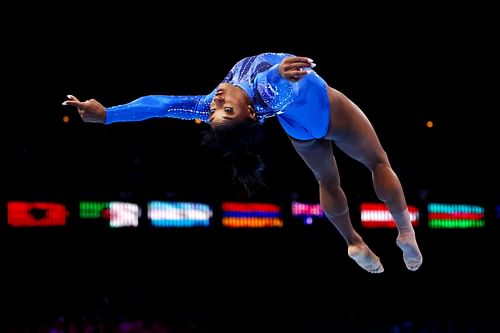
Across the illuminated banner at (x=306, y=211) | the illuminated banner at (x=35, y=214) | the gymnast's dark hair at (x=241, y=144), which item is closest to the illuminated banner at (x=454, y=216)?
the illuminated banner at (x=306, y=211)

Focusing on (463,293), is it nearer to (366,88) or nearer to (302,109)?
(366,88)

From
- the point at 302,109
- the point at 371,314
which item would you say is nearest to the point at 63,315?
the point at 371,314

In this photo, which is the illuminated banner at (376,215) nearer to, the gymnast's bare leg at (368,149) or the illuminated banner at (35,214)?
the illuminated banner at (35,214)

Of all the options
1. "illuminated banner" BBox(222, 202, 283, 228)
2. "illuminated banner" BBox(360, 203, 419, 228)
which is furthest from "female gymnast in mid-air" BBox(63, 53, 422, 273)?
"illuminated banner" BBox(360, 203, 419, 228)

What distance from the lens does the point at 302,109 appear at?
3.48m

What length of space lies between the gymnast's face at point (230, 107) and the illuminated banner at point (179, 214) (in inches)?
193

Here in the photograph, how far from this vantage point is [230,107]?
3.20 m

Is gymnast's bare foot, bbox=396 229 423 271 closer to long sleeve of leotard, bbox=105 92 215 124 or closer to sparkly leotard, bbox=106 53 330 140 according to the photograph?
sparkly leotard, bbox=106 53 330 140

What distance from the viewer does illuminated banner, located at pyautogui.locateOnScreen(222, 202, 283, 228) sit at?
8484 millimetres

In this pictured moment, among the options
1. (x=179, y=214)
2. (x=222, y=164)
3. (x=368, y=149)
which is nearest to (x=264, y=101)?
(x=368, y=149)

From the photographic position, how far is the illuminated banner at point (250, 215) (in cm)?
848

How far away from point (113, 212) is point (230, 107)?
15.9 feet

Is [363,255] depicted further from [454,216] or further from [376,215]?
[454,216]

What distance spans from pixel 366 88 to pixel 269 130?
1.23 metres
